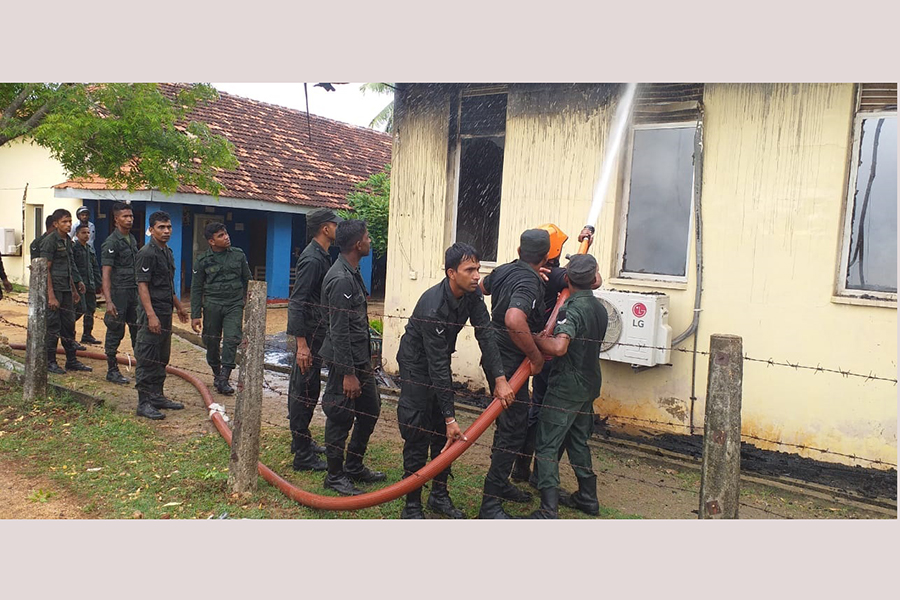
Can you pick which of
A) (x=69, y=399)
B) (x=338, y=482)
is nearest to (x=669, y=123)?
(x=338, y=482)

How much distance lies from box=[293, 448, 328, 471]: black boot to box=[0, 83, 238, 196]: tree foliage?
3922 millimetres

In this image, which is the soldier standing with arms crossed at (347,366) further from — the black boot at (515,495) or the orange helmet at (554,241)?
the orange helmet at (554,241)

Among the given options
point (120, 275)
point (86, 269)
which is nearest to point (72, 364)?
point (86, 269)

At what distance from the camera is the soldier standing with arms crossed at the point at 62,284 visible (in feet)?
26.0

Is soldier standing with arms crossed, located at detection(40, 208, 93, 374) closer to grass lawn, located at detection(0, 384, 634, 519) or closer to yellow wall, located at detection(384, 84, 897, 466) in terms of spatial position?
grass lawn, located at detection(0, 384, 634, 519)

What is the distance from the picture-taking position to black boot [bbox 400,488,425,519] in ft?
14.9

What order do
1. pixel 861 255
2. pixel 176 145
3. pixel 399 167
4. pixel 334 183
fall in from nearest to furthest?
pixel 861 255 < pixel 176 145 < pixel 399 167 < pixel 334 183

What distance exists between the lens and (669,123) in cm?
646

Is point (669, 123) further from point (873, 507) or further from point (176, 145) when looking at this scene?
point (176, 145)

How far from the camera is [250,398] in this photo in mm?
4559

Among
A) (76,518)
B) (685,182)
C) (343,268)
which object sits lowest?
(76,518)

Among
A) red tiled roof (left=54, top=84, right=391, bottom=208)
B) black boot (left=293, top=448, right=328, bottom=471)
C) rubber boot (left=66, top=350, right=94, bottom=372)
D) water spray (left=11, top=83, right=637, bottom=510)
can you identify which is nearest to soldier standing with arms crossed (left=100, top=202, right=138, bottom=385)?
rubber boot (left=66, top=350, right=94, bottom=372)

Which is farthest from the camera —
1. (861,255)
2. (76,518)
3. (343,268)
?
(861,255)

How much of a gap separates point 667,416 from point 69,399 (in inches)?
229
